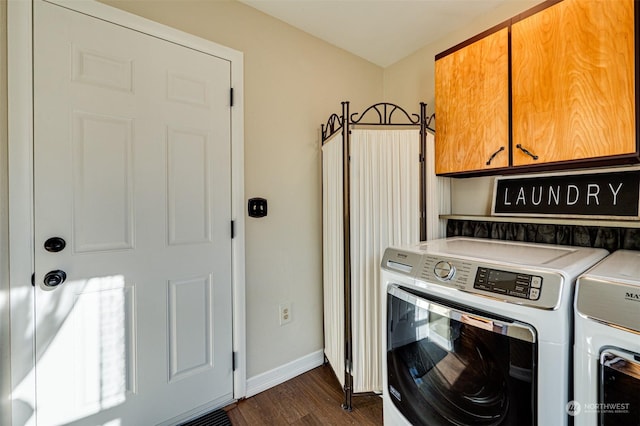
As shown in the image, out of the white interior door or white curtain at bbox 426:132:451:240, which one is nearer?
the white interior door

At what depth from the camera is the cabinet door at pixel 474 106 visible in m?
1.41

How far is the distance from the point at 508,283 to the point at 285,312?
1387 mm

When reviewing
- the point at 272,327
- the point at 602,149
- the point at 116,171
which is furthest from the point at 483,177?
the point at 116,171

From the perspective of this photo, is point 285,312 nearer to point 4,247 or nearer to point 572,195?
point 4,247

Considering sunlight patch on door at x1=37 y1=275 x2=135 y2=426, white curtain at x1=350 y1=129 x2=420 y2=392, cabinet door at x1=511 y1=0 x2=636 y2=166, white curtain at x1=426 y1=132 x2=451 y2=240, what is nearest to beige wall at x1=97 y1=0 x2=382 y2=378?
white curtain at x1=350 y1=129 x2=420 y2=392

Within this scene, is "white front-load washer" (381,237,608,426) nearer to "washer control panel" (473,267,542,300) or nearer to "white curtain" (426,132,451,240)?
"washer control panel" (473,267,542,300)

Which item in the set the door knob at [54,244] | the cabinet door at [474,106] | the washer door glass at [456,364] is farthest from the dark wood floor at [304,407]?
the cabinet door at [474,106]

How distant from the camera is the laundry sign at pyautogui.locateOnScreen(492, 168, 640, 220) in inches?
49.3

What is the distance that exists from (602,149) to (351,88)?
5.26 ft

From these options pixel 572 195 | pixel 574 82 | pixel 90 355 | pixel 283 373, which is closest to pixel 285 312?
pixel 283 373

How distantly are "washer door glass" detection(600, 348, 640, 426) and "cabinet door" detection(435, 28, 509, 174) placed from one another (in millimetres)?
951

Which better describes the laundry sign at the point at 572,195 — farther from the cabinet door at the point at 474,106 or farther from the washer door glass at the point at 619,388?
the washer door glass at the point at 619,388

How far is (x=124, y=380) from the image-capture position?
4.41 ft

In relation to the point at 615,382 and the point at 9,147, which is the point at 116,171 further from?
the point at 615,382
